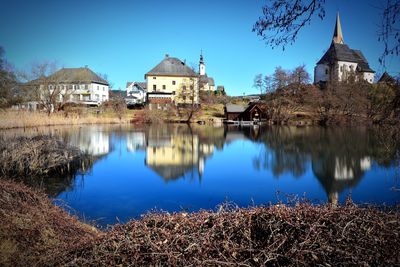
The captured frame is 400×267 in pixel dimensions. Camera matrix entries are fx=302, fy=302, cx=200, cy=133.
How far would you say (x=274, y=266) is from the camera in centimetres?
296

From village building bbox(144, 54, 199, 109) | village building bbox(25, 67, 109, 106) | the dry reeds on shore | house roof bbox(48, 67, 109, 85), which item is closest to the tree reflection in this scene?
the dry reeds on shore

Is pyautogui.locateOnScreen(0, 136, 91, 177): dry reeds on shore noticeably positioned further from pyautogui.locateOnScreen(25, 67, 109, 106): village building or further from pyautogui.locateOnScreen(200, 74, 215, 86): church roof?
pyautogui.locateOnScreen(200, 74, 215, 86): church roof

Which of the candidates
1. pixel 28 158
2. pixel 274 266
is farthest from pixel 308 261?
pixel 28 158

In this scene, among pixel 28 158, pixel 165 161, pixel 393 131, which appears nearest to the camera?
pixel 393 131

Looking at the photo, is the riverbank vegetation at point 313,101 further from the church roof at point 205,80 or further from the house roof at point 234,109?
the church roof at point 205,80

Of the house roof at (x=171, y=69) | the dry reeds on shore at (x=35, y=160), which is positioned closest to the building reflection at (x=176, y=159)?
the dry reeds on shore at (x=35, y=160)

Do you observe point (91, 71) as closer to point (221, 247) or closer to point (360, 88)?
point (360, 88)

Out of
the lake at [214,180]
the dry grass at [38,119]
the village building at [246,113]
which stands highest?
the village building at [246,113]

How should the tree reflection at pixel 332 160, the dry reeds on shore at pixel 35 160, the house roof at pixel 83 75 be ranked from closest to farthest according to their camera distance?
the dry reeds on shore at pixel 35 160, the tree reflection at pixel 332 160, the house roof at pixel 83 75

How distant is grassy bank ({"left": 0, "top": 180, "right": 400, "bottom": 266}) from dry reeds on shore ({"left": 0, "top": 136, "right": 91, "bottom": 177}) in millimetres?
9634

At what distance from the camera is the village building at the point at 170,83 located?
64.4m

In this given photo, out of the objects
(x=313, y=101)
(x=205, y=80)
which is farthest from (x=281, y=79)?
(x=205, y=80)

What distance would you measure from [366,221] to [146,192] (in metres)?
9.46

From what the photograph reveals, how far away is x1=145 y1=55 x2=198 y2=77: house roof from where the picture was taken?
68250 millimetres
